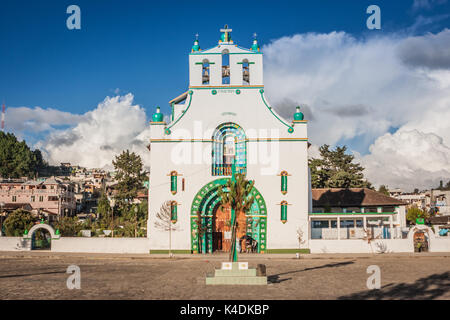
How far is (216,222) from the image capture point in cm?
3338

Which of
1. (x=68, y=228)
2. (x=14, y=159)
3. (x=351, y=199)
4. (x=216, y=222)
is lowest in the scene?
(x=68, y=228)

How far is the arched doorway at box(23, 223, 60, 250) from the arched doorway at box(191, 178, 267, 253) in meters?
11.4

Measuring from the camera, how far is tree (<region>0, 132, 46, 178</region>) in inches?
3925

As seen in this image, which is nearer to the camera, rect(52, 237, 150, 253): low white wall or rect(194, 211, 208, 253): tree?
rect(194, 211, 208, 253): tree

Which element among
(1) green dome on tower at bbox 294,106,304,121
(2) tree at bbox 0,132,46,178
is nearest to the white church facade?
(1) green dome on tower at bbox 294,106,304,121

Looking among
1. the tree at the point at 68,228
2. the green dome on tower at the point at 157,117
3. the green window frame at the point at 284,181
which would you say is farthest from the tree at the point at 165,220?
the tree at the point at 68,228

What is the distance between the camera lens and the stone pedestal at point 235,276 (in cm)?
1842

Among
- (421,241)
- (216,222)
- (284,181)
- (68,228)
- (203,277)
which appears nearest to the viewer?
(203,277)

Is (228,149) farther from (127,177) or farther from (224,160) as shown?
(127,177)

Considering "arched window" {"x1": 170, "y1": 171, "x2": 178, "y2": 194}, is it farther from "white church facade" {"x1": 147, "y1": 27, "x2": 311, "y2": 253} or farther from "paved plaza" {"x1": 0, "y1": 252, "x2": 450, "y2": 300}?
"paved plaza" {"x1": 0, "y1": 252, "x2": 450, "y2": 300}

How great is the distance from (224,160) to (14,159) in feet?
272

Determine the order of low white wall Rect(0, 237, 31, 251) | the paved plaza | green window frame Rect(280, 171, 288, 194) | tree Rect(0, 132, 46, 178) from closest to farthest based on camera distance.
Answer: the paved plaza < green window frame Rect(280, 171, 288, 194) < low white wall Rect(0, 237, 31, 251) < tree Rect(0, 132, 46, 178)

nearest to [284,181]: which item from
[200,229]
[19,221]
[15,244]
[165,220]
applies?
[200,229]
